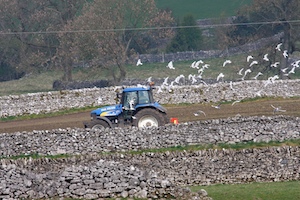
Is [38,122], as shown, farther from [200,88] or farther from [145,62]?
[145,62]

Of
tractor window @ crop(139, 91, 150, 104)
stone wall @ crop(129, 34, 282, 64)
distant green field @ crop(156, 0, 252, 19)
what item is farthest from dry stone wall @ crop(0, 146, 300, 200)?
distant green field @ crop(156, 0, 252, 19)

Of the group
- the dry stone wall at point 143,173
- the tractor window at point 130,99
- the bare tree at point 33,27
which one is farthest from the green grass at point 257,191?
the bare tree at point 33,27

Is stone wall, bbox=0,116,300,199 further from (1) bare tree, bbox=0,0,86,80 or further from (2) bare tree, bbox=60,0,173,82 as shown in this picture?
(1) bare tree, bbox=0,0,86,80

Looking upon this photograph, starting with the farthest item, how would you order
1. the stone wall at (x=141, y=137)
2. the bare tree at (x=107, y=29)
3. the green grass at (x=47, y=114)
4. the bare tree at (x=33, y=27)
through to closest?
1. the bare tree at (x=33, y=27)
2. the bare tree at (x=107, y=29)
3. the green grass at (x=47, y=114)
4. the stone wall at (x=141, y=137)

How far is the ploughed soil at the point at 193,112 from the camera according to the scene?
41.4m

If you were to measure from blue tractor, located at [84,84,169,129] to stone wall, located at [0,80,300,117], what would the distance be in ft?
46.5

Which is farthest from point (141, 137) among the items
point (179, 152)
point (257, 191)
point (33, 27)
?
point (33, 27)

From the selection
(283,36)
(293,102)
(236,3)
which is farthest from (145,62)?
(293,102)

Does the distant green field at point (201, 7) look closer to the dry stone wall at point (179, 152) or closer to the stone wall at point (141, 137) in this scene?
the stone wall at point (141, 137)

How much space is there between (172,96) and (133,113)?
49.9ft

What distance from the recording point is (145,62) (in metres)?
80.6

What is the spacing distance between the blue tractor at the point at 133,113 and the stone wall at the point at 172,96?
1419 cm

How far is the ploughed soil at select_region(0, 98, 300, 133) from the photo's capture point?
41.4 m

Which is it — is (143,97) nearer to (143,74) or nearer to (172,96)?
(172,96)
